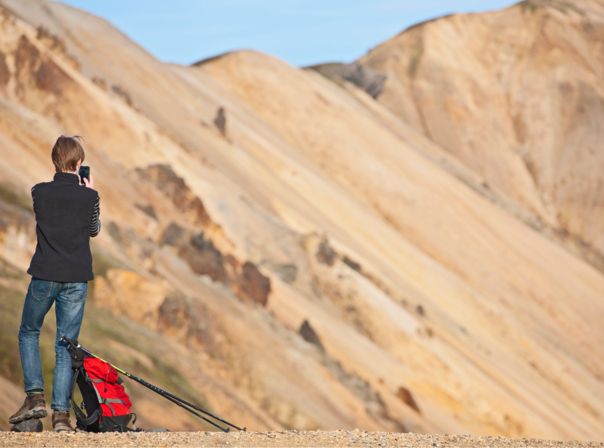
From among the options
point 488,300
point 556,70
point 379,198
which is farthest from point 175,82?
point 556,70

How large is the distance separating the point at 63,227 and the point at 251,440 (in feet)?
5.47

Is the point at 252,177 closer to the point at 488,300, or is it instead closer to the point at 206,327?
the point at 488,300

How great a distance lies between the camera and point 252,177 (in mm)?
37625

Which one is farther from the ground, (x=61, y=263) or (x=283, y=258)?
(x=61, y=263)

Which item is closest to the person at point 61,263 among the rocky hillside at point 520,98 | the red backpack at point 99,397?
the red backpack at point 99,397

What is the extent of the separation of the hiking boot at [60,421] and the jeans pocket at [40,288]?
2.29ft

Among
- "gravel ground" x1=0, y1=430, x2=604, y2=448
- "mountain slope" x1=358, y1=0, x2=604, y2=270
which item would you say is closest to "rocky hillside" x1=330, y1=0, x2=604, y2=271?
"mountain slope" x1=358, y1=0, x2=604, y2=270

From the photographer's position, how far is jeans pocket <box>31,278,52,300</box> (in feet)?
24.1

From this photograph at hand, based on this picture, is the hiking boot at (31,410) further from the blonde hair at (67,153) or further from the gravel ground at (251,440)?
the blonde hair at (67,153)

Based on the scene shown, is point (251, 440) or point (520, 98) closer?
point (251, 440)

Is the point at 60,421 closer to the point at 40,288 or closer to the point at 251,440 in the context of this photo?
the point at 40,288

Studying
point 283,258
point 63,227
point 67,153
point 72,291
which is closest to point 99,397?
point 72,291

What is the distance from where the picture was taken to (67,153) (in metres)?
7.37

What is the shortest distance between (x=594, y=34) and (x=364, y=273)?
145ft
